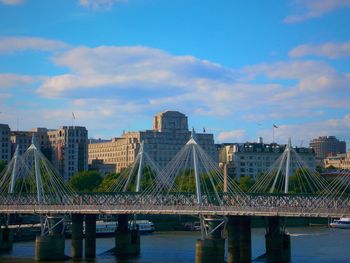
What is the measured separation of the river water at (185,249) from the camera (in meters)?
93.0

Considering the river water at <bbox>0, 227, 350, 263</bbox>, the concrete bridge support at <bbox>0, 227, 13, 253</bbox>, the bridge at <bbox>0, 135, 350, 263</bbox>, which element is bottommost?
the river water at <bbox>0, 227, 350, 263</bbox>

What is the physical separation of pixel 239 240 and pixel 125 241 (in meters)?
20.0

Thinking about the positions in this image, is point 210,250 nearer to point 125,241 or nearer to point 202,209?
point 202,209

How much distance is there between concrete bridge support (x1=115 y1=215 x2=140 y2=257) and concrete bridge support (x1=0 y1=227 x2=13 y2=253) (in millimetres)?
17026

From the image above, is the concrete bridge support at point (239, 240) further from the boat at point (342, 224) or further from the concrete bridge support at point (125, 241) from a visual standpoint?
the boat at point (342, 224)

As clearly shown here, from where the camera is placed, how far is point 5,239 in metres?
108

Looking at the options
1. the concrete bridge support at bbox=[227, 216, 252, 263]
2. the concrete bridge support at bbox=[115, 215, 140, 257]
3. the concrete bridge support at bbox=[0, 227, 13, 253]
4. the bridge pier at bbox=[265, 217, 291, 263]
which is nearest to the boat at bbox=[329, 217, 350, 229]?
the concrete bridge support at bbox=[115, 215, 140, 257]

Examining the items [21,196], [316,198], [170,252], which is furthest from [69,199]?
[316,198]

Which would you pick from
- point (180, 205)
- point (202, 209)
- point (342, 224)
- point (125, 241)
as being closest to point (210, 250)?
point (202, 209)

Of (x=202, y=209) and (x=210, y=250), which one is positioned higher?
(x=202, y=209)

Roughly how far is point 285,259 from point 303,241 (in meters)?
31.6

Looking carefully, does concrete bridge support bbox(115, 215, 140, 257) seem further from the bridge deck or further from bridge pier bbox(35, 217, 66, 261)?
bridge pier bbox(35, 217, 66, 261)

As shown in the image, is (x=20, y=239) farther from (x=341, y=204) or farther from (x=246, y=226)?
(x=341, y=204)

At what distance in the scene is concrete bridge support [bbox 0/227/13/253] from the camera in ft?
352
